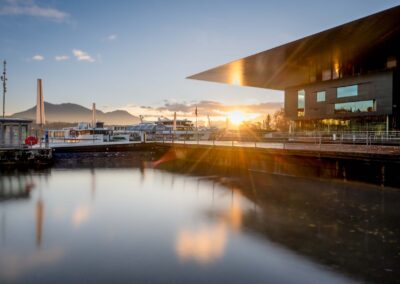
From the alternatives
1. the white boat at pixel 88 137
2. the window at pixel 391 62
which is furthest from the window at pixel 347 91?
the white boat at pixel 88 137

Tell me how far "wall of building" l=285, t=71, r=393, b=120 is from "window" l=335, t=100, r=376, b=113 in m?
0.45

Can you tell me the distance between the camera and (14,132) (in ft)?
88.9

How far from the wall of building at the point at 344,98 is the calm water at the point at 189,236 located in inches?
1082

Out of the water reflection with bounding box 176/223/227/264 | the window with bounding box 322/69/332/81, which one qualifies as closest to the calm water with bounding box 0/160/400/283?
the water reflection with bounding box 176/223/227/264

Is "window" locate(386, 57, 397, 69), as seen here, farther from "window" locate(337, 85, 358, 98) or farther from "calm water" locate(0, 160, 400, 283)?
"calm water" locate(0, 160, 400, 283)

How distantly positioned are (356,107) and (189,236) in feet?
127

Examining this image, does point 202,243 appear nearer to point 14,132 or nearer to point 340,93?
point 14,132

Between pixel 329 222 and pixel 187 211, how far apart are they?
215 inches

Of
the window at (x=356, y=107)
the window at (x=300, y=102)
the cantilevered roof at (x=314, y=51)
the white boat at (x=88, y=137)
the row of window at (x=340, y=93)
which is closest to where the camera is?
the cantilevered roof at (x=314, y=51)

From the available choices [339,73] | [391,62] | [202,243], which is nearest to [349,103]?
[339,73]

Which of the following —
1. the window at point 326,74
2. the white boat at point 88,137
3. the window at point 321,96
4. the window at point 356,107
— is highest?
the window at point 326,74

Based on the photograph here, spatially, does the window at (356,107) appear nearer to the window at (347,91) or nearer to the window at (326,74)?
the window at (347,91)

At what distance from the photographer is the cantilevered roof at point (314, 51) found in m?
27.1

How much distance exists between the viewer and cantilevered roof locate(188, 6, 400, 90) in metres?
27.1
